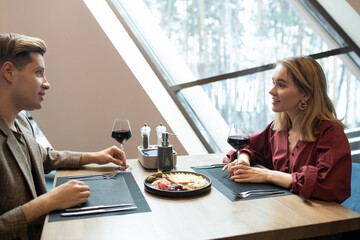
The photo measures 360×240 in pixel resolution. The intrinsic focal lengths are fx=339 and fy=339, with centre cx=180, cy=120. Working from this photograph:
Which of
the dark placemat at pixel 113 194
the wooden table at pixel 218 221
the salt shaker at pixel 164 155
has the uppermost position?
the salt shaker at pixel 164 155

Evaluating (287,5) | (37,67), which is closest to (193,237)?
(37,67)

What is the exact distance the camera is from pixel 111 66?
334 centimetres

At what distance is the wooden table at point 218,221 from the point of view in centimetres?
109

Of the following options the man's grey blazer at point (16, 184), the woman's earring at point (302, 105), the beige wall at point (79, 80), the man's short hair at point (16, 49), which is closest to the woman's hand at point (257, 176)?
the woman's earring at point (302, 105)

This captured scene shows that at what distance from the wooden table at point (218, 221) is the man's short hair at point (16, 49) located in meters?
0.77

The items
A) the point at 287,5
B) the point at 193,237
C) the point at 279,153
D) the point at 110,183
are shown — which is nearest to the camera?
the point at 193,237

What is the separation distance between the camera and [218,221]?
1186 millimetres

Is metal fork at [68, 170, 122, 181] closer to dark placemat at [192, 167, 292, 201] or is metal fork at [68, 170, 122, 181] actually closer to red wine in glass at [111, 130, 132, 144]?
Answer: red wine in glass at [111, 130, 132, 144]

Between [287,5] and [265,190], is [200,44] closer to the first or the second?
[287,5]

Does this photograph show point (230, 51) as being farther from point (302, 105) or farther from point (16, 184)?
point (16, 184)

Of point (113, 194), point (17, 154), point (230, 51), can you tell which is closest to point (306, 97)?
point (113, 194)

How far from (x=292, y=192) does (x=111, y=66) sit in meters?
2.35

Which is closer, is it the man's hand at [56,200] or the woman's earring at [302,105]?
the man's hand at [56,200]

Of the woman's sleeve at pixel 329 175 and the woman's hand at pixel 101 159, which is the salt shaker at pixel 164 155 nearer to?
the woman's hand at pixel 101 159
